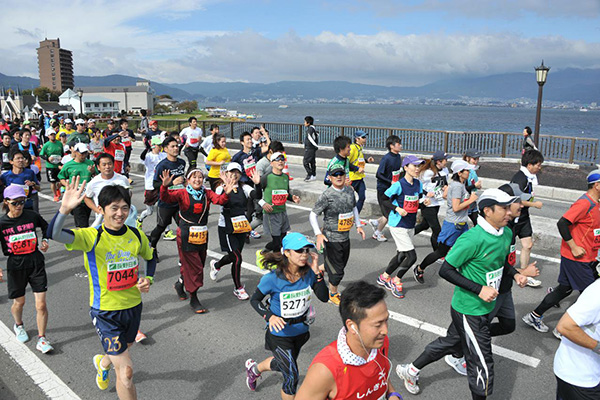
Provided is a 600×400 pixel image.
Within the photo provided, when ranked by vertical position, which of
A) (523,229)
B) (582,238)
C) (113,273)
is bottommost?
(523,229)

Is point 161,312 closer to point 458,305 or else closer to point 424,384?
point 424,384

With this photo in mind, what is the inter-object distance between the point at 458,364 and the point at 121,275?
347cm

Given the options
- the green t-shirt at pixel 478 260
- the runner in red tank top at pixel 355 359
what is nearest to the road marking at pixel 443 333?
the green t-shirt at pixel 478 260

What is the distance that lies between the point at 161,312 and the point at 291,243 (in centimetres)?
322

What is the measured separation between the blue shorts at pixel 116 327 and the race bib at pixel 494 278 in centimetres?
308

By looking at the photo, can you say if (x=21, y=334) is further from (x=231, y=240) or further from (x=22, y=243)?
(x=231, y=240)

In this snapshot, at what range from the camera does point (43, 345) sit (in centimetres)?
516

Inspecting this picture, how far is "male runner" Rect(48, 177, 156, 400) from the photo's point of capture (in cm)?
376

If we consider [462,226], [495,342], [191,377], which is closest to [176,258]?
[191,377]

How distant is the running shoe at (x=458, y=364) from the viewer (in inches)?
187

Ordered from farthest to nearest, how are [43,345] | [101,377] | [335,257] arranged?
[335,257] < [43,345] < [101,377]

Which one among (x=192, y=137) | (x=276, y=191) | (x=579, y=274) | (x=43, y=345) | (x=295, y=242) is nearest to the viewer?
(x=295, y=242)

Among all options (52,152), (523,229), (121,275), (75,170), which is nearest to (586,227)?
(523,229)

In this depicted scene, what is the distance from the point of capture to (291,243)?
386 centimetres
